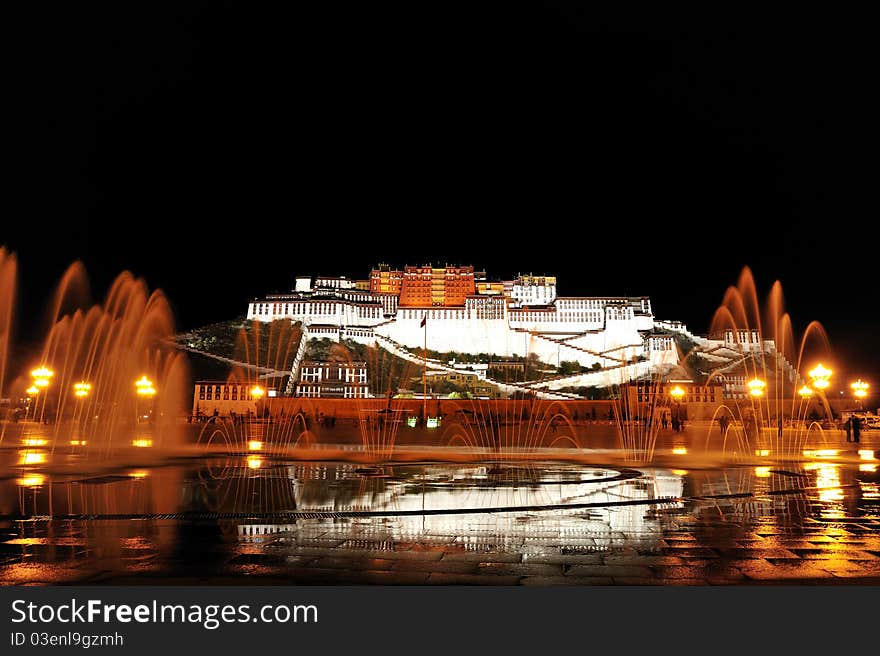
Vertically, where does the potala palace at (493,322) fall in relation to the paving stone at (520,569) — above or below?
above

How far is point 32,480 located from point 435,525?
26.7ft

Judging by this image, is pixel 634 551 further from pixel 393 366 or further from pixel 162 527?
pixel 393 366

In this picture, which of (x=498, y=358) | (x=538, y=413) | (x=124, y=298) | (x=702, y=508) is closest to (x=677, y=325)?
(x=498, y=358)

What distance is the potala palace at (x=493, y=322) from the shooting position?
97.4m

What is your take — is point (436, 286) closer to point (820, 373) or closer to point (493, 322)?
point (493, 322)

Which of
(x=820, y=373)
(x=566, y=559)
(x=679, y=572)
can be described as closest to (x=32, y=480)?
(x=566, y=559)

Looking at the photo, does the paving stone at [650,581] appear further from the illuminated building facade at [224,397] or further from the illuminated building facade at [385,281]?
the illuminated building facade at [385,281]

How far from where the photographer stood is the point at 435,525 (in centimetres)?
805

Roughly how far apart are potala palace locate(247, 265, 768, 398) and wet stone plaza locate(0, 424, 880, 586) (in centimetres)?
8039

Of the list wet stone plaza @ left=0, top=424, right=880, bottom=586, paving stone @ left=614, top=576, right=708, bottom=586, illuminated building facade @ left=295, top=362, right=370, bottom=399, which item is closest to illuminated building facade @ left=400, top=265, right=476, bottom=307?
illuminated building facade @ left=295, top=362, right=370, bottom=399

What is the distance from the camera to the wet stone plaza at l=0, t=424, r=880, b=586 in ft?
19.2

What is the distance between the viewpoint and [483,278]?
124 metres

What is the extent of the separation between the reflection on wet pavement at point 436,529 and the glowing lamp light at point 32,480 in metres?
0.04

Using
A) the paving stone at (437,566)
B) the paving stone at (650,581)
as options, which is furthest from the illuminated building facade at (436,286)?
the paving stone at (650,581)
